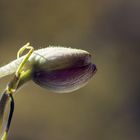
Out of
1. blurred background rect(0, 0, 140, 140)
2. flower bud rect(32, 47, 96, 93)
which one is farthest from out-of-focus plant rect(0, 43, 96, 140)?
blurred background rect(0, 0, 140, 140)

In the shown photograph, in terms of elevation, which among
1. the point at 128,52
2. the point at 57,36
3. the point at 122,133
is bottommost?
the point at 122,133

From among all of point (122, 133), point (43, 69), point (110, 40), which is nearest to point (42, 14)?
point (110, 40)

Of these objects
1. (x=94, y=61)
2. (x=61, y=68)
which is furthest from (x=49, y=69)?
(x=94, y=61)

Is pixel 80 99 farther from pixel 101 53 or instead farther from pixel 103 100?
pixel 101 53

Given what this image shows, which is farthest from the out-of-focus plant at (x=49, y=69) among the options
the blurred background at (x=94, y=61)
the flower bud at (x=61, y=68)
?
the blurred background at (x=94, y=61)

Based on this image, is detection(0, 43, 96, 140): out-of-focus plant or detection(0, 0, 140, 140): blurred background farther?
detection(0, 0, 140, 140): blurred background

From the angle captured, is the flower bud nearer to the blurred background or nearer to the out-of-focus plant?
the out-of-focus plant
